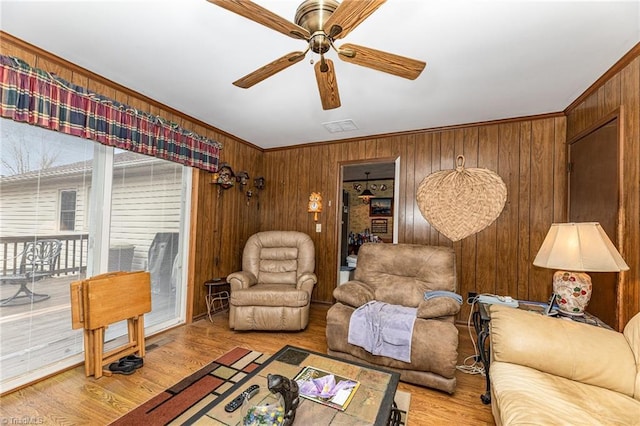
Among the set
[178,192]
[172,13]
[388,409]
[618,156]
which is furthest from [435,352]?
[178,192]

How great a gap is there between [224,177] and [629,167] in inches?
155

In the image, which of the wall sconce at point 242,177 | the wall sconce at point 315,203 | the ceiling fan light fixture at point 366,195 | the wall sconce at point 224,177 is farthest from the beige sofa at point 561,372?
the ceiling fan light fixture at point 366,195

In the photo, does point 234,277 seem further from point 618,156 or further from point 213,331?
point 618,156

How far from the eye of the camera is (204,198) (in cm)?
360

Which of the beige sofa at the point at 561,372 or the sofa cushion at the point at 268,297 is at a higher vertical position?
the beige sofa at the point at 561,372

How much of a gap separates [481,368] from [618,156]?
2.03 meters

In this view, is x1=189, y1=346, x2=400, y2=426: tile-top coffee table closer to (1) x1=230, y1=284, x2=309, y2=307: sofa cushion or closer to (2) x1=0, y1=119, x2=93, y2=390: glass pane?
(1) x1=230, y1=284, x2=309, y2=307: sofa cushion

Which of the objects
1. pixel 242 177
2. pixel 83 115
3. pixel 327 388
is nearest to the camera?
pixel 327 388

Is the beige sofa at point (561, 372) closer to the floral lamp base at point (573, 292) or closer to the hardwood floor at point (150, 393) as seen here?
the floral lamp base at point (573, 292)

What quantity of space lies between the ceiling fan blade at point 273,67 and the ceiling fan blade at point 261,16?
0.11m

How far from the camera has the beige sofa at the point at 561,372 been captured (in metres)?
1.22

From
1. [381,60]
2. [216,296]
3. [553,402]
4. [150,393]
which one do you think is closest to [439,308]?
[553,402]

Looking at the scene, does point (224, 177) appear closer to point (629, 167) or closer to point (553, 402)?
point (553, 402)

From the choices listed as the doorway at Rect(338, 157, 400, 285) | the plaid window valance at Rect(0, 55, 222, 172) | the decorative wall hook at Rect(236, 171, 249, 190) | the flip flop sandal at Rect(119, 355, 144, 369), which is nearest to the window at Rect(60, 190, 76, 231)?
the plaid window valance at Rect(0, 55, 222, 172)
